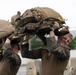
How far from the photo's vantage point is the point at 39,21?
5.08 metres

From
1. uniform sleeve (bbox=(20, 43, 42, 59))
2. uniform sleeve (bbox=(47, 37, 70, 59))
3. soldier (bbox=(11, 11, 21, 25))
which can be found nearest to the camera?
uniform sleeve (bbox=(47, 37, 70, 59))

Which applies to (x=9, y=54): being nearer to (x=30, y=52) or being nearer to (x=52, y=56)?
(x=30, y=52)

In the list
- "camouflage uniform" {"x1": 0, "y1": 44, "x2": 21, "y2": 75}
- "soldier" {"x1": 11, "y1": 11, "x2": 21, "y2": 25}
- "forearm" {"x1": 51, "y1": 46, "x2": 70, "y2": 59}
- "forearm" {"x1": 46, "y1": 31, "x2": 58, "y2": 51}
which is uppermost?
"soldier" {"x1": 11, "y1": 11, "x2": 21, "y2": 25}

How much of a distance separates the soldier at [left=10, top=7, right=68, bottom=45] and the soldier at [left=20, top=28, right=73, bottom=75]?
4.7 inches

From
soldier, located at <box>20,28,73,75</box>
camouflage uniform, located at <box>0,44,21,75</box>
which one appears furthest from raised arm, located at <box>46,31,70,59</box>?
camouflage uniform, located at <box>0,44,21,75</box>

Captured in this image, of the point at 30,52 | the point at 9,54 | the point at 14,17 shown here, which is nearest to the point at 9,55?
the point at 9,54

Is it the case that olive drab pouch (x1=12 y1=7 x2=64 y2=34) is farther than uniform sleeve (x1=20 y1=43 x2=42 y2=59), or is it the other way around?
uniform sleeve (x1=20 y1=43 x2=42 y2=59)

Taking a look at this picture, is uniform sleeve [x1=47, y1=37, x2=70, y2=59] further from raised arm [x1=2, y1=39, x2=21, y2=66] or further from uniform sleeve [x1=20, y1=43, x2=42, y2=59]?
raised arm [x1=2, y1=39, x2=21, y2=66]

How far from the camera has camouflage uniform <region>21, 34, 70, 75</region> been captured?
5.02m

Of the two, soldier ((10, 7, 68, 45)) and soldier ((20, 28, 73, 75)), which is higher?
soldier ((10, 7, 68, 45))

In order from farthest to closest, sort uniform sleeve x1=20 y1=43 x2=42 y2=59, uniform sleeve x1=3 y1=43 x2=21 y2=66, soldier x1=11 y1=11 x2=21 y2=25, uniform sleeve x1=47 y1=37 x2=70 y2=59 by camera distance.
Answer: uniform sleeve x1=20 y1=43 x2=42 y2=59 → soldier x1=11 y1=11 x2=21 y2=25 → uniform sleeve x1=3 y1=43 x2=21 y2=66 → uniform sleeve x1=47 y1=37 x2=70 y2=59

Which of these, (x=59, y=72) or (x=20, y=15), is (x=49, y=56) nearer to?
(x=59, y=72)

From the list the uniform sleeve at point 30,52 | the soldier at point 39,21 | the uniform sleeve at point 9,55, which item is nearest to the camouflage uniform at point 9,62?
the uniform sleeve at point 9,55

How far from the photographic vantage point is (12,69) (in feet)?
18.0
